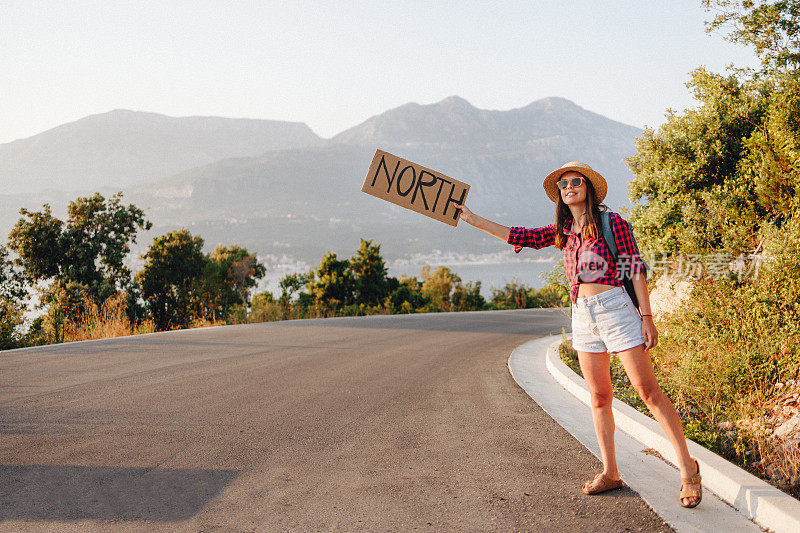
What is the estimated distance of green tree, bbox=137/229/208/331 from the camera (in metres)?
18.0

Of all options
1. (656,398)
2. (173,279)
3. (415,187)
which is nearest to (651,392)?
(656,398)

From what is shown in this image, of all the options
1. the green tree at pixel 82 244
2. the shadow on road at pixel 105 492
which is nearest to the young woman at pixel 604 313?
the shadow on road at pixel 105 492

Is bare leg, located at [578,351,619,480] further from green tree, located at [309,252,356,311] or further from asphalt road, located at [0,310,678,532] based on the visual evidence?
green tree, located at [309,252,356,311]

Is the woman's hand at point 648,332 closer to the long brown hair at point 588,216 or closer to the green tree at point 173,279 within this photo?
the long brown hair at point 588,216

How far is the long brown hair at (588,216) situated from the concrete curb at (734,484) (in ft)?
6.03

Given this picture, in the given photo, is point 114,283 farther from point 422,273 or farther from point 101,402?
point 422,273

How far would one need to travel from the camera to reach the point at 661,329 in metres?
8.18

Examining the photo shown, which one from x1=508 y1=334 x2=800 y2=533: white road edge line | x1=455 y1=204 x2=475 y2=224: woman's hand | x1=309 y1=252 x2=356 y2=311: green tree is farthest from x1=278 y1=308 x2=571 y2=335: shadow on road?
x1=455 y1=204 x2=475 y2=224: woman's hand

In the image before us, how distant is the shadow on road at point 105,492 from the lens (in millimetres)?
3445

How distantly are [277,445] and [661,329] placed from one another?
611 cm

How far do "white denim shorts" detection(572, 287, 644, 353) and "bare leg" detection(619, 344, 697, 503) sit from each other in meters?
0.08

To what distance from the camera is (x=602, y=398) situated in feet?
11.9

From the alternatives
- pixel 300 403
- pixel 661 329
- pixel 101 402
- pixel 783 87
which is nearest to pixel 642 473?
pixel 300 403

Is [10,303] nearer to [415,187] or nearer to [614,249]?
[415,187]
